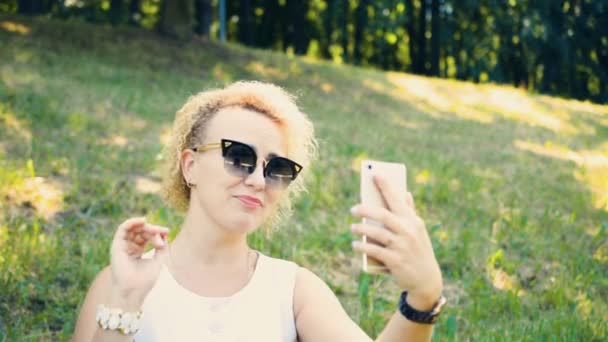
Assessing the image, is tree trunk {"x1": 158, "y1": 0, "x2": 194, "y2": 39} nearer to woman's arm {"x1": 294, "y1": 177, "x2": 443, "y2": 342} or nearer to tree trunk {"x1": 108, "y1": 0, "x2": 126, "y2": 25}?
tree trunk {"x1": 108, "y1": 0, "x2": 126, "y2": 25}

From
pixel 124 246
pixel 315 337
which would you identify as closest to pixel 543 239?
pixel 315 337

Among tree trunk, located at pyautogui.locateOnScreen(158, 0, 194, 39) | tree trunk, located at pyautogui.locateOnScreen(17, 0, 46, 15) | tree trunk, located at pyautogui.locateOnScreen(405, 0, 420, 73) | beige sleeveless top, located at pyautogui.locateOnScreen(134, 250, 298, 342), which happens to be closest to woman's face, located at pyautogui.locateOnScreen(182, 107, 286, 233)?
beige sleeveless top, located at pyautogui.locateOnScreen(134, 250, 298, 342)

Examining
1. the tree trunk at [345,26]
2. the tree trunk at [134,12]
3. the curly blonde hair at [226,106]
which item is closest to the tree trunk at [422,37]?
the tree trunk at [345,26]

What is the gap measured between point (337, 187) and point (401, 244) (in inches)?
200

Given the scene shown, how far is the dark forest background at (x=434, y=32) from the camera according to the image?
2558 centimetres

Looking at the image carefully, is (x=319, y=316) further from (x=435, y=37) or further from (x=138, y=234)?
(x=435, y=37)

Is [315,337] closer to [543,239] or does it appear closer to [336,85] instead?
[543,239]

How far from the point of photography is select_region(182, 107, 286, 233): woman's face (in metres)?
2.50

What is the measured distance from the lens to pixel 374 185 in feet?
6.21

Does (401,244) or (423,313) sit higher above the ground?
(401,244)

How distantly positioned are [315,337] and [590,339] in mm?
2229

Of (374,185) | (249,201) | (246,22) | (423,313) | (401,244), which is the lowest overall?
(246,22)

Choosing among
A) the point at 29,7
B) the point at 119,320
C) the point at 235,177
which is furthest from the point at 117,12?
the point at 119,320

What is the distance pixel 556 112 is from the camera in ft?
44.4
